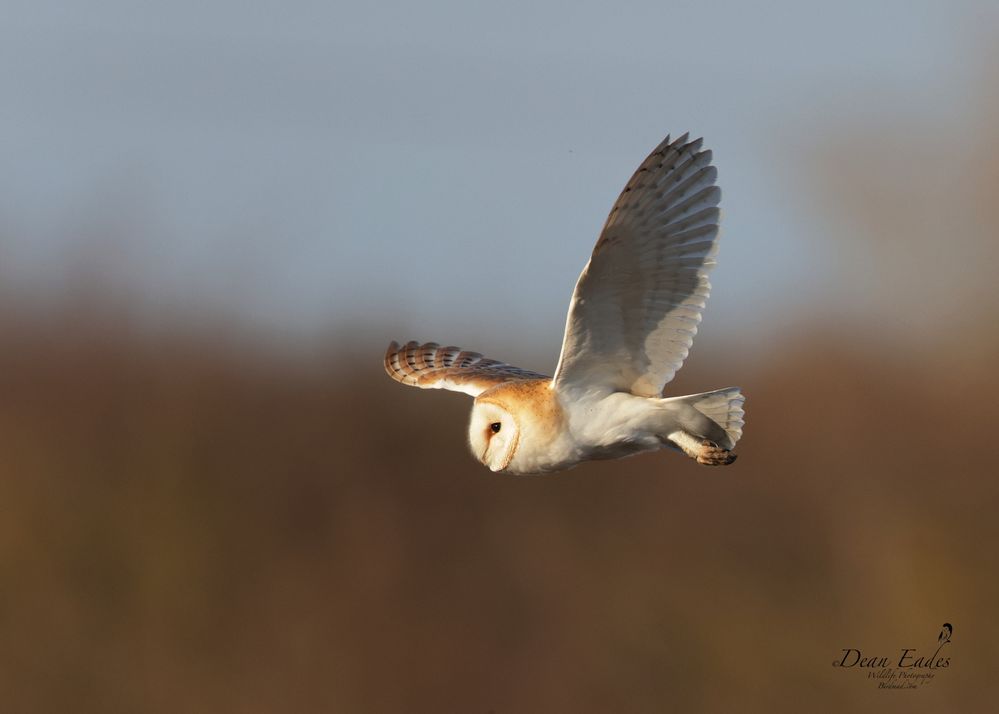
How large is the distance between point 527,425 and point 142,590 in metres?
6.65

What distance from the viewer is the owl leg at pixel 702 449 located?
4.19m

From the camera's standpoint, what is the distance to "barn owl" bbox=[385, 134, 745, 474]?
3896mm

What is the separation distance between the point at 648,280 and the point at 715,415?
0.55 meters

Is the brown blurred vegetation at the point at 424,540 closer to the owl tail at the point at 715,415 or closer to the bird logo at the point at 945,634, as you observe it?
the bird logo at the point at 945,634

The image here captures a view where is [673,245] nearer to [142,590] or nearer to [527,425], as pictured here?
[527,425]

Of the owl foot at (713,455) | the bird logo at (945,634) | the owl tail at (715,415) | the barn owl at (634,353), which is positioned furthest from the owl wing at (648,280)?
the bird logo at (945,634)

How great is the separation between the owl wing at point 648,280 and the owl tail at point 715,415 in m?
0.12

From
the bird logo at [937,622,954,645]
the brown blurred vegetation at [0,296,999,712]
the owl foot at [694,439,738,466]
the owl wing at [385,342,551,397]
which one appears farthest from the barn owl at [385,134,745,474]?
the brown blurred vegetation at [0,296,999,712]

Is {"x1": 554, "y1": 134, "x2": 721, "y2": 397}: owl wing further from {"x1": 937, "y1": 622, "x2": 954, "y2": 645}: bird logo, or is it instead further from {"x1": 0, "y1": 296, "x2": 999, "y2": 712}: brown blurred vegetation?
{"x1": 0, "y1": 296, "x2": 999, "y2": 712}: brown blurred vegetation

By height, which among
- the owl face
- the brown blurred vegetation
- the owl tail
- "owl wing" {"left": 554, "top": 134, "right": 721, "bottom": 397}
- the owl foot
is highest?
"owl wing" {"left": 554, "top": 134, "right": 721, "bottom": 397}

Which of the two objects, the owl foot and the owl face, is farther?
the owl face

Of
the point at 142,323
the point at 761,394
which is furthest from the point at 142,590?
the point at 761,394

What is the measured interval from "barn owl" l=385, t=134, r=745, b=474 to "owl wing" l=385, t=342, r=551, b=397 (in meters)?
0.58

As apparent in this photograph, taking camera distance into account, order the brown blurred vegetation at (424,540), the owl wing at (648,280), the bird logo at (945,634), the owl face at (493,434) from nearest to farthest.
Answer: the owl wing at (648,280)
the owl face at (493,434)
the bird logo at (945,634)
the brown blurred vegetation at (424,540)
